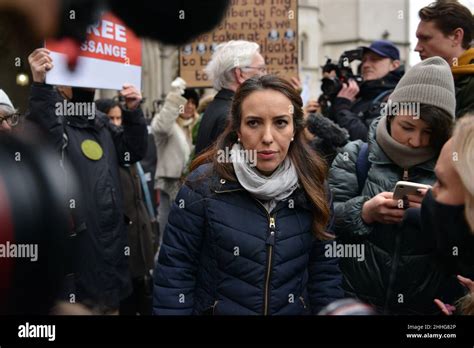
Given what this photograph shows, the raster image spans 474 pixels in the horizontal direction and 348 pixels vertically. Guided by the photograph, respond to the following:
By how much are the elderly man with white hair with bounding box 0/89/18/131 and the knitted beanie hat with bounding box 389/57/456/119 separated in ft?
4.06

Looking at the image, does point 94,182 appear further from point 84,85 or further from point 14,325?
point 14,325

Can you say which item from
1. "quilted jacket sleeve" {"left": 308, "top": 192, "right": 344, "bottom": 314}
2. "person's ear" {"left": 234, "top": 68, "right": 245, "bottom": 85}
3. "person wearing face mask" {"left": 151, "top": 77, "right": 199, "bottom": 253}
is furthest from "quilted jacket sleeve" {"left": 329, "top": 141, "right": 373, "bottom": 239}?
"person wearing face mask" {"left": 151, "top": 77, "right": 199, "bottom": 253}

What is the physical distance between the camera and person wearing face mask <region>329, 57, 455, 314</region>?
225 centimetres

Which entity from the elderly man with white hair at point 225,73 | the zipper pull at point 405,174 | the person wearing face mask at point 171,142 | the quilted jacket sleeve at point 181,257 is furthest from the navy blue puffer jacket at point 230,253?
the person wearing face mask at point 171,142

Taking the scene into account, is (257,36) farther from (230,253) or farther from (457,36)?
(230,253)

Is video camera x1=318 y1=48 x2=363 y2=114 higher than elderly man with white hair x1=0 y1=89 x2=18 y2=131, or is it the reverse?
video camera x1=318 y1=48 x2=363 y2=114

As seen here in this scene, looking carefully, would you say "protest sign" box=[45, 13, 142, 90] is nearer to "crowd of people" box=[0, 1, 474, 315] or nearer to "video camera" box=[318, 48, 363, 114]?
"crowd of people" box=[0, 1, 474, 315]

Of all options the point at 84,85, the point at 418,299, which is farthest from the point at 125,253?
the point at 418,299

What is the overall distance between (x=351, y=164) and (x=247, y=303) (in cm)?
63

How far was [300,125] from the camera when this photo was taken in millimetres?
2264

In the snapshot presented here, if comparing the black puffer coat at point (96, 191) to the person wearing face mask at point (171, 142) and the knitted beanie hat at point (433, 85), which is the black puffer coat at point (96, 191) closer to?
the person wearing face mask at point (171, 142)

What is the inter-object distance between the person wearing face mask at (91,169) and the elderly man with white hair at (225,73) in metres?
0.32

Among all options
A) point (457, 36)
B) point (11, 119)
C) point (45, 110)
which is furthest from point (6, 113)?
point (457, 36)

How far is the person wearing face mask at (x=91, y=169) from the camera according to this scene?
247 centimetres
